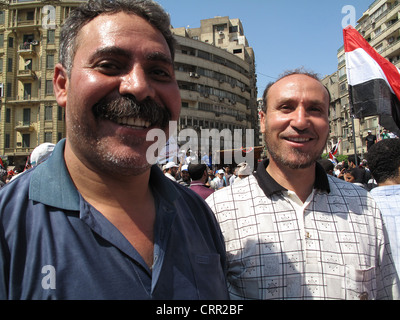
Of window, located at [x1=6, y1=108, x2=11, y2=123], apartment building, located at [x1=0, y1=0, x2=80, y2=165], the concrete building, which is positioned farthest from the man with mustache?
window, located at [x1=6, y1=108, x2=11, y2=123]

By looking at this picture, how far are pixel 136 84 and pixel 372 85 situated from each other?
176 inches

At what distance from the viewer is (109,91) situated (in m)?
1.29

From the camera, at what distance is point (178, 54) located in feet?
135

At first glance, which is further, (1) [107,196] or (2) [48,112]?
(2) [48,112]

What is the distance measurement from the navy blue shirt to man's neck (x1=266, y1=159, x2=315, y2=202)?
0.88m

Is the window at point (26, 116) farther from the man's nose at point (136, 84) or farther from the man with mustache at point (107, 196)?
the man's nose at point (136, 84)

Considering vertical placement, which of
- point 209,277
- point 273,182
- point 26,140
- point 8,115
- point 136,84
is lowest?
point 209,277

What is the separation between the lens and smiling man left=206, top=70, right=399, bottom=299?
178 cm

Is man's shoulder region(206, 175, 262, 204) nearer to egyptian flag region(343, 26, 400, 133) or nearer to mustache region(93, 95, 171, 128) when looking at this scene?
mustache region(93, 95, 171, 128)

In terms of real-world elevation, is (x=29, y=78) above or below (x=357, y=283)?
above

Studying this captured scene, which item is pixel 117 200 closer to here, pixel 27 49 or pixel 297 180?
pixel 297 180

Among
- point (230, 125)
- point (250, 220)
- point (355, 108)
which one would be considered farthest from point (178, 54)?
point (250, 220)

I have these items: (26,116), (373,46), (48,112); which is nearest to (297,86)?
(48,112)

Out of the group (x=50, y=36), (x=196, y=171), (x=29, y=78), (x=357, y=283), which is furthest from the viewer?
(x=50, y=36)
